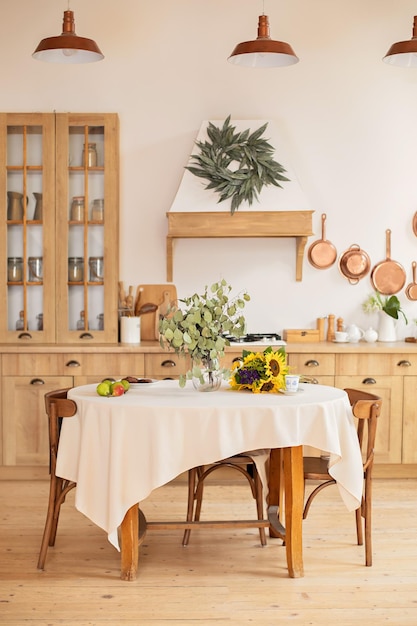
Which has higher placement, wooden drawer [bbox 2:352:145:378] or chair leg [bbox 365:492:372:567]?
wooden drawer [bbox 2:352:145:378]

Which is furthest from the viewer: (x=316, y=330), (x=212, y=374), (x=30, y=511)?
(x=316, y=330)

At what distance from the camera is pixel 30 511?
4.68m

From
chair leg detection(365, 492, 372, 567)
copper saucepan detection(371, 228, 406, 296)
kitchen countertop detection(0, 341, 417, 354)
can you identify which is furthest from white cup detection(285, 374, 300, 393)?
copper saucepan detection(371, 228, 406, 296)

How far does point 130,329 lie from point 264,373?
1.93 m

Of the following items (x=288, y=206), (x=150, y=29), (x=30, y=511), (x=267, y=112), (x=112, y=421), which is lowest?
(x=30, y=511)

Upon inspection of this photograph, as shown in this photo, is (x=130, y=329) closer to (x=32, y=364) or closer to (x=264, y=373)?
(x=32, y=364)

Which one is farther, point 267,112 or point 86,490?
point 267,112

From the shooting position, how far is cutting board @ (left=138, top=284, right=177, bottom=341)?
5.78 meters

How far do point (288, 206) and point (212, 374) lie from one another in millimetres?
1899

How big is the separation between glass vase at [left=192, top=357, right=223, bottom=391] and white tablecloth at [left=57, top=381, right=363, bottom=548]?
26 centimetres

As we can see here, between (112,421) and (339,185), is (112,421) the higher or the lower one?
the lower one

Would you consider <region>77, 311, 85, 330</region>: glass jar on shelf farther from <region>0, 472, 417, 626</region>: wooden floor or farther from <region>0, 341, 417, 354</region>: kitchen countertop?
<region>0, 472, 417, 626</region>: wooden floor

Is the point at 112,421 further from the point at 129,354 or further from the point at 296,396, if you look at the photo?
the point at 129,354

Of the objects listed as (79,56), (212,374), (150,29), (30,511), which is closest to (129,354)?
(30,511)
